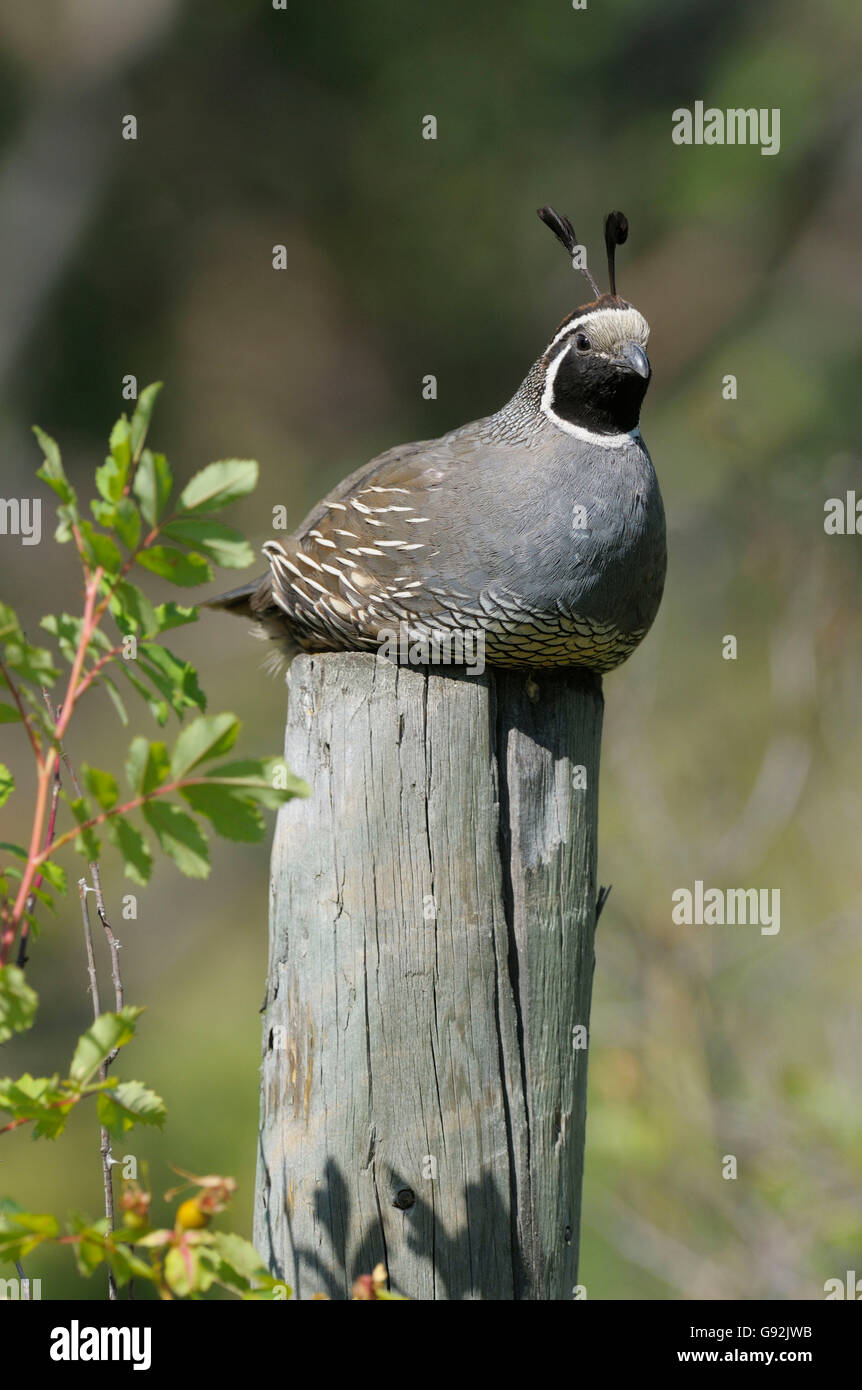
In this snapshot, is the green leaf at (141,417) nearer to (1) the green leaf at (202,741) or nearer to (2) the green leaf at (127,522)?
(2) the green leaf at (127,522)

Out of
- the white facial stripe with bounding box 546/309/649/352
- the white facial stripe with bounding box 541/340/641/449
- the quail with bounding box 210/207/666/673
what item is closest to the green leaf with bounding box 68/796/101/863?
the quail with bounding box 210/207/666/673

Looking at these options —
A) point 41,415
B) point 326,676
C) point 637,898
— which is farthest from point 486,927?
point 41,415

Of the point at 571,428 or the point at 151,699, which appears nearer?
the point at 151,699

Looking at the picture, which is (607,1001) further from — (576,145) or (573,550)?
(576,145)

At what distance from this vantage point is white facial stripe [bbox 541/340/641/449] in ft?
8.77

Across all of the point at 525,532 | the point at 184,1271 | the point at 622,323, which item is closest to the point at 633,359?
the point at 622,323

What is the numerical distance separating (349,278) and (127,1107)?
25.9 feet

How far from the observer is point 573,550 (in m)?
2.50

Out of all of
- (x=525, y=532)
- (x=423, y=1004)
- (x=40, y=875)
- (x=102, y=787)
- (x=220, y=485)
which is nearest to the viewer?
(x=102, y=787)

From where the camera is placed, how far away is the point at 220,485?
1.53m

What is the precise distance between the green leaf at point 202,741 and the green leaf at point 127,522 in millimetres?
209

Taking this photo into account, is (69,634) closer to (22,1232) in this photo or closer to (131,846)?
(131,846)

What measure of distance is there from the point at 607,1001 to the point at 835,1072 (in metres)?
0.76

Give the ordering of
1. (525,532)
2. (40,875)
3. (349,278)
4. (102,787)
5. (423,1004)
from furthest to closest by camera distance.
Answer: (349,278) < (525,532) < (423,1004) < (40,875) < (102,787)
